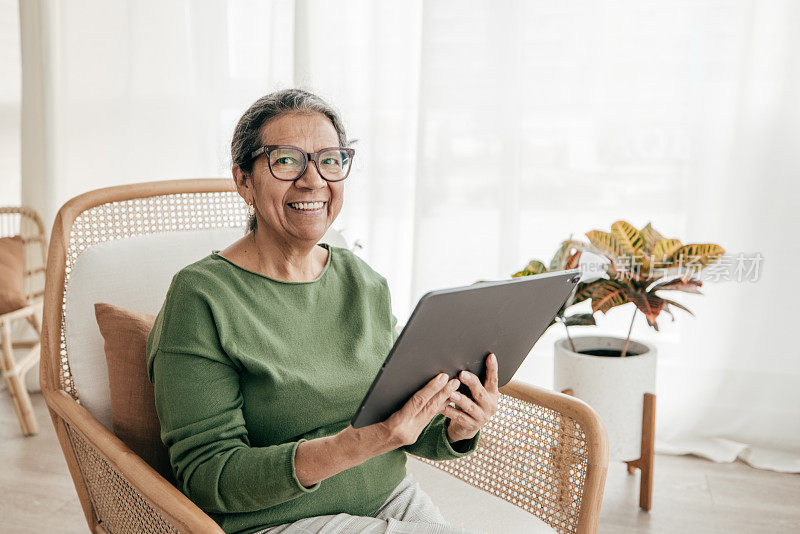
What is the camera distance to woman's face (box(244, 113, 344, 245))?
1.20 metres

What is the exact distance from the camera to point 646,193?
2.55 metres

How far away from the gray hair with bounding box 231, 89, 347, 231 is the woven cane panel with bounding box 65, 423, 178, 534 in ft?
1.73

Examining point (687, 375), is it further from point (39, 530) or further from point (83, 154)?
point (83, 154)


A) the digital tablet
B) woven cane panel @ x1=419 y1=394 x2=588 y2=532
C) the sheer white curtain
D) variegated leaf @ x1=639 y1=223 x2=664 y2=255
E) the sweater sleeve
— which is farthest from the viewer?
the sheer white curtain

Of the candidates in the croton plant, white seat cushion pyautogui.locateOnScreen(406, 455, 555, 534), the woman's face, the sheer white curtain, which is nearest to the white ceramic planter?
the croton plant

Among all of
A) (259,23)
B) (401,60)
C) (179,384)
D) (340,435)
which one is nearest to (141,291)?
(179,384)

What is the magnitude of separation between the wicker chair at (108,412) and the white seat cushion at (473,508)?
4 centimetres

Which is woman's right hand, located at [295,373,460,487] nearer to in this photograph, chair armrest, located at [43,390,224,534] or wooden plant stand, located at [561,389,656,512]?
chair armrest, located at [43,390,224,534]

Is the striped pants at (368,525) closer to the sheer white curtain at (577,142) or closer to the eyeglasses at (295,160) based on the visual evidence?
the eyeglasses at (295,160)

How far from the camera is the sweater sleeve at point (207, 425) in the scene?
41.1 inches

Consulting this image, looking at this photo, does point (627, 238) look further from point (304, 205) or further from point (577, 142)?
point (304, 205)

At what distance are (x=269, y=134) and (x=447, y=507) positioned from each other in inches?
28.8

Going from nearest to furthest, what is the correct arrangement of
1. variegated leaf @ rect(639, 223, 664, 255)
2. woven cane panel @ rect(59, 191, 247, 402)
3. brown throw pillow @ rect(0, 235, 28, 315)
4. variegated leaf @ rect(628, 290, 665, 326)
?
woven cane panel @ rect(59, 191, 247, 402) < variegated leaf @ rect(628, 290, 665, 326) < variegated leaf @ rect(639, 223, 664, 255) < brown throw pillow @ rect(0, 235, 28, 315)

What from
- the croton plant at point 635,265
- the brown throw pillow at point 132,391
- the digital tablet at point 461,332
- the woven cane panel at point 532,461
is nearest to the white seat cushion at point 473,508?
the woven cane panel at point 532,461
